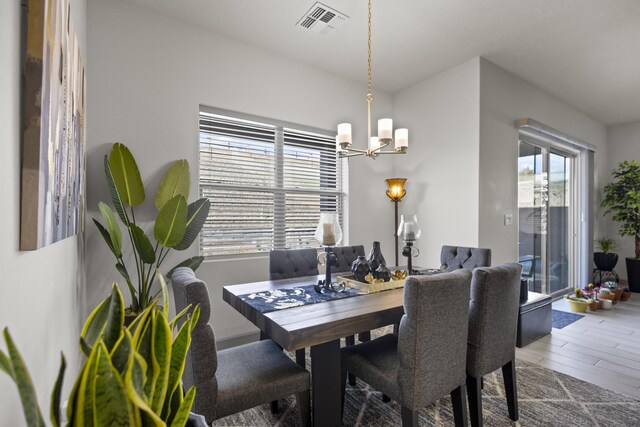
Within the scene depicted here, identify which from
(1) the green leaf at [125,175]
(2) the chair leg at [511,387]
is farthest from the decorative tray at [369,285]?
(1) the green leaf at [125,175]

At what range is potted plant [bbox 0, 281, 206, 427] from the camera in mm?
515

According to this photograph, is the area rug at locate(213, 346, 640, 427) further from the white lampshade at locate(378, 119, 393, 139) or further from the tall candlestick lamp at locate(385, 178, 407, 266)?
the tall candlestick lamp at locate(385, 178, 407, 266)

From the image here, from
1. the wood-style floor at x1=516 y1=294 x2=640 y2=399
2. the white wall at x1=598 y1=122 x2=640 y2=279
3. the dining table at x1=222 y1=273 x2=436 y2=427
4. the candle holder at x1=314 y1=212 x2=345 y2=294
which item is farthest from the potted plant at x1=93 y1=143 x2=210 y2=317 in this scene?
the white wall at x1=598 y1=122 x2=640 y2=279

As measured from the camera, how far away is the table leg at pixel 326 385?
155 cm

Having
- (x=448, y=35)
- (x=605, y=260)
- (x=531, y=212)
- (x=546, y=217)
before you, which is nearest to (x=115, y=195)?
(x=448, y=35)

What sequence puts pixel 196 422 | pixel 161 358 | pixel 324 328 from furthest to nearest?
1. pixel 324 328
2. pixel 196 422
3. pixel 161 358

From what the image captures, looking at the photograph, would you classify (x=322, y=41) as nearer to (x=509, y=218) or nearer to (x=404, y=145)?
(x=404, y=145)

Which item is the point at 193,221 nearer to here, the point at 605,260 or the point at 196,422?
the point at 196,422

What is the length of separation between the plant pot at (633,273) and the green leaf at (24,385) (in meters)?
7.31

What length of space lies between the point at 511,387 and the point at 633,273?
5.20 meters

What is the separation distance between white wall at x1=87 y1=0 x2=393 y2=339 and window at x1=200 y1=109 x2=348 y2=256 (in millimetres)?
144

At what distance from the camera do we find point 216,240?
304 cm

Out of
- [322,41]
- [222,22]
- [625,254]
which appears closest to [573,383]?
[322,41]

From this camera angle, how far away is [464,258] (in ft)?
8.84
